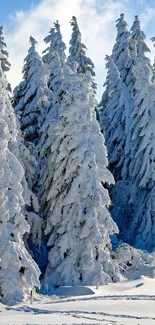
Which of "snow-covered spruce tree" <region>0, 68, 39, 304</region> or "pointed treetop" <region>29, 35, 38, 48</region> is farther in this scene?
"pointed treetop" <region>29, 35, 38, 48</region>

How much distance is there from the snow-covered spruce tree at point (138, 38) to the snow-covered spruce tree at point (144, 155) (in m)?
11.1

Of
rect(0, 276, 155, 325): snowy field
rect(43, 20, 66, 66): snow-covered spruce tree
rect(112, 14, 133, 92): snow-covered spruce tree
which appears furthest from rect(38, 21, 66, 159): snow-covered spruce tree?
rect(0, 276, 155, 325): snowy field

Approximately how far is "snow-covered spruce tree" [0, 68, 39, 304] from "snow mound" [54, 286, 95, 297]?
1.87 meters

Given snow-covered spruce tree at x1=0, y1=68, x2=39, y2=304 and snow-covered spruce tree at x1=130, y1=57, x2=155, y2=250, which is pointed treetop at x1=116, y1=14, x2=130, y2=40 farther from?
snow-covered spruce tree at x1=0, y1=68, x2=39, y2=304

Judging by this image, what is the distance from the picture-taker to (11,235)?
20.8 metres

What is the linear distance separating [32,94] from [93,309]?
2044 cm

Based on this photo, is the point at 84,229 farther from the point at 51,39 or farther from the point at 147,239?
the point at 51,39

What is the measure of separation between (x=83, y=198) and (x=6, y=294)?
7309 mm

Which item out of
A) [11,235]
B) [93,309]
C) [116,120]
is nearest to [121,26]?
[116,120]

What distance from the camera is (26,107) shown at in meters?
34.4

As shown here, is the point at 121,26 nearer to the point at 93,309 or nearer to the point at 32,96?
the point at 32,96

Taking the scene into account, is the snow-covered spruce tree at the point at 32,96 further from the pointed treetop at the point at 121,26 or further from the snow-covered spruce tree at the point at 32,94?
the pointed treetop at the point at 121,26

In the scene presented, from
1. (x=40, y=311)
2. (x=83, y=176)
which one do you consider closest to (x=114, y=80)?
(x=83, y=176)

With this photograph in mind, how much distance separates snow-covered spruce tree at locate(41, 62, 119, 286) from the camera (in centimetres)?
2377
